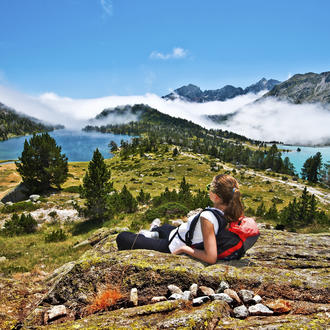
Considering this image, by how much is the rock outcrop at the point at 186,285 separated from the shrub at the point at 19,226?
21.0 metres

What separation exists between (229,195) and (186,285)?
2.28 meters

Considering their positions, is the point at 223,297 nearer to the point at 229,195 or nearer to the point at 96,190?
the point at 229,195

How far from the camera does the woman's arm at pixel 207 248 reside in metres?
4.45

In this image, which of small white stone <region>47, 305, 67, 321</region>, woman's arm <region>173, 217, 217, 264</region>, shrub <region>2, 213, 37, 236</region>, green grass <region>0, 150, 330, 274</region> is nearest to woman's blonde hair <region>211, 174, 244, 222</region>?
woman's arm <region>173, 217, 217, 264</region>

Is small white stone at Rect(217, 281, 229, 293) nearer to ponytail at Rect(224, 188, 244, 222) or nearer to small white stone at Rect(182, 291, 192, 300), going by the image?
small white stone at Rect(182, 291, 192, 300)

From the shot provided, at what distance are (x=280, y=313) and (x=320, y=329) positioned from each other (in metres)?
0.82

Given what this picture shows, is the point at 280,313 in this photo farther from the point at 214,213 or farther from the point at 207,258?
the point at 214,213

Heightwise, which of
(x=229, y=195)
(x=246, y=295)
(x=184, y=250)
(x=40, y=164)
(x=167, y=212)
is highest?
(x=229, y=195)

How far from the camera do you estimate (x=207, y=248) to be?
15.2 ft

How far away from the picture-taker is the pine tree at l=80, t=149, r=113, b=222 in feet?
82.9

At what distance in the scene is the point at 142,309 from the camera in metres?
3.63

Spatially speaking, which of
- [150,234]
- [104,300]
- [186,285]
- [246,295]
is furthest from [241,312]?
[150,234]

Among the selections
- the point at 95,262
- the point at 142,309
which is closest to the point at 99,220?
the point at 95,262

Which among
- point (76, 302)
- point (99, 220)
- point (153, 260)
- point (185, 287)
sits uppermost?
point (153, 260)
